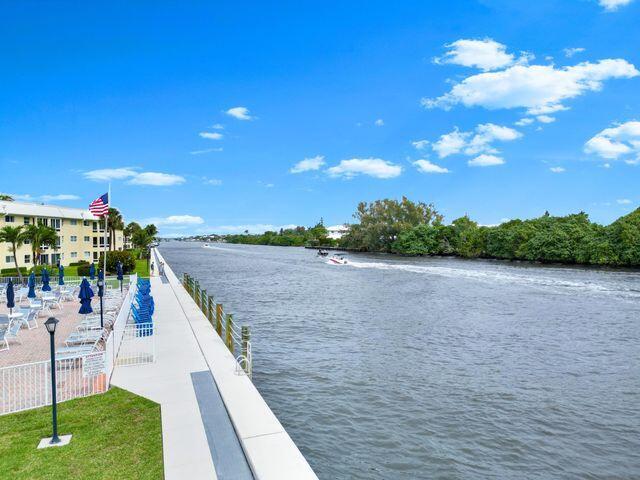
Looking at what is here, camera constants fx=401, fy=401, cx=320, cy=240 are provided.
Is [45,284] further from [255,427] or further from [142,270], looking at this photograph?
[142,270]

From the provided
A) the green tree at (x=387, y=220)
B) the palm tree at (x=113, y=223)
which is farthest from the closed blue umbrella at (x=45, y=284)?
the green tree at (x=387, y=220)

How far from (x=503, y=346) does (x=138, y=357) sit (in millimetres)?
15530

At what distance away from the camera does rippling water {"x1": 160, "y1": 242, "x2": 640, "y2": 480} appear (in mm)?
9102

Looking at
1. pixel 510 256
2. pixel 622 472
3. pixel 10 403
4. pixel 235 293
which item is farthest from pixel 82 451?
pixel 510 256

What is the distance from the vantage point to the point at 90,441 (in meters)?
7.39

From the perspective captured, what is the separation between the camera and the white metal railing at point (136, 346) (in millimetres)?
11902

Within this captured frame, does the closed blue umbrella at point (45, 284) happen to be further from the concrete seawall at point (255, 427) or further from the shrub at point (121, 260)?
the shrub at point (121, 260)

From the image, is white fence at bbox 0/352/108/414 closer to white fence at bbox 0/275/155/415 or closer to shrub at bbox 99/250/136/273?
white fence at bbox 0/275/155/415

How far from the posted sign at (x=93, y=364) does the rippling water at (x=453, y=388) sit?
4.67 m

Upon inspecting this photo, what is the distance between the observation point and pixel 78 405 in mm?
8914

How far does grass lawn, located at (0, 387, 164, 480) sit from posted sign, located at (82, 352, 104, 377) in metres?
0.85

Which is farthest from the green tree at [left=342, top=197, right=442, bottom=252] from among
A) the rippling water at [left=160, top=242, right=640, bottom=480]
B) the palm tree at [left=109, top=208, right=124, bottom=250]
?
the rippling water at [left=160, top=242, right=640, bottom=480]

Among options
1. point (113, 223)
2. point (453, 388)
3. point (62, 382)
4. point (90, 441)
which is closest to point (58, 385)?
point (62, 382)

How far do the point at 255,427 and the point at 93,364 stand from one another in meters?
4.93
